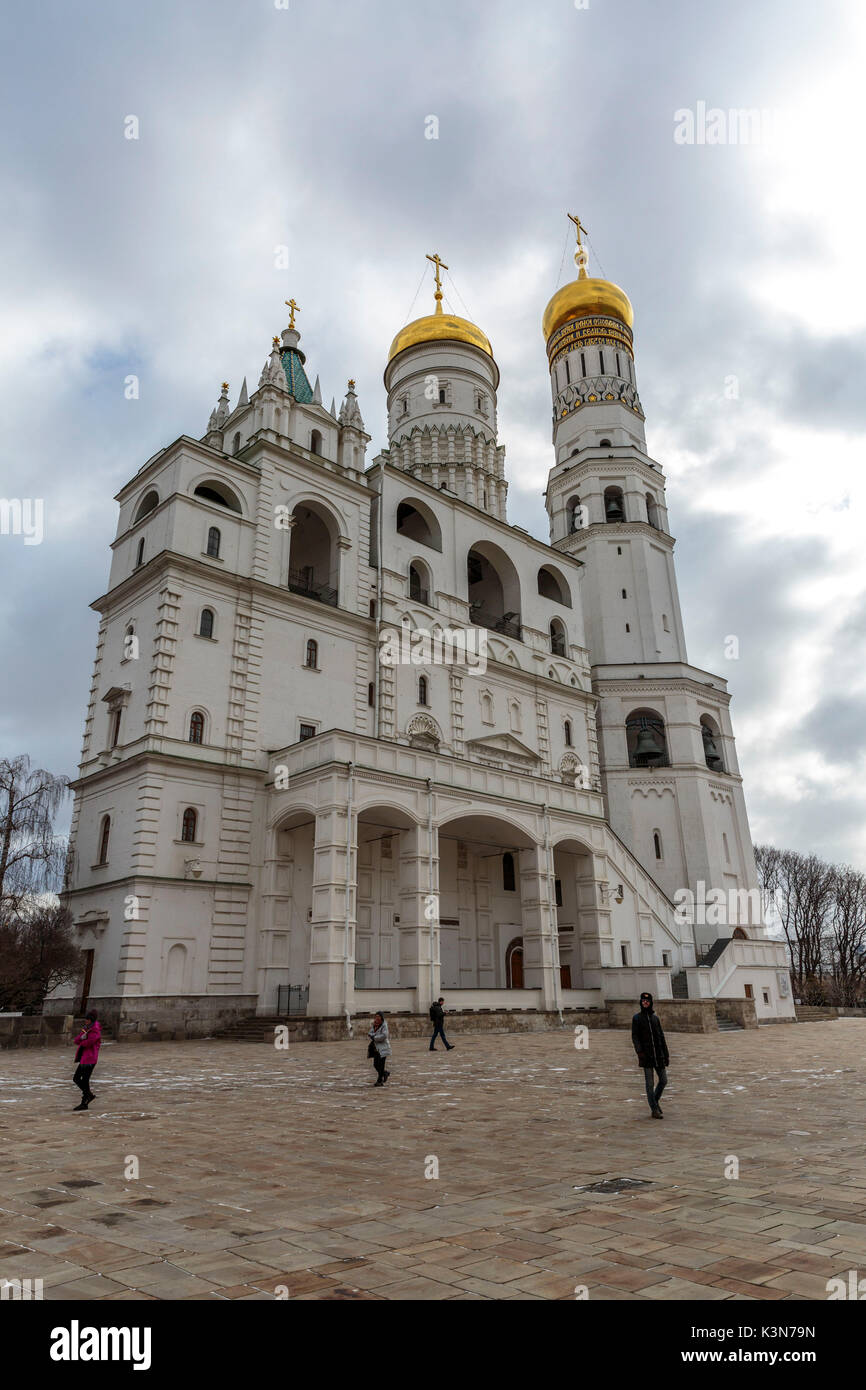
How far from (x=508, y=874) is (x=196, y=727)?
14787mm

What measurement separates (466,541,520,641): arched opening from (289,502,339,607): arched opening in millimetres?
6736

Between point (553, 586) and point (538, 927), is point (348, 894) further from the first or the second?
point (553, 586)

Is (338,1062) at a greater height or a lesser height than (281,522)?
lesser

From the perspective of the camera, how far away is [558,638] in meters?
42.4

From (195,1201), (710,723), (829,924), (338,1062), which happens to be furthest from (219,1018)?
(829,924)

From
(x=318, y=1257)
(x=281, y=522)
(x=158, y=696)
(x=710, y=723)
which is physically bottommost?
(x=318, y=1257)

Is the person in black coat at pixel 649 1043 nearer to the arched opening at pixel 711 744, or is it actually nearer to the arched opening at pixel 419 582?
the arched opening at pixel 419 582

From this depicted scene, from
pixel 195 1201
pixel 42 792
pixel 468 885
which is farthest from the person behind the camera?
pixel 468 885

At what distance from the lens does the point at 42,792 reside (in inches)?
1187

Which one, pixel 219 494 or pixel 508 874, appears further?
pixel 508 874

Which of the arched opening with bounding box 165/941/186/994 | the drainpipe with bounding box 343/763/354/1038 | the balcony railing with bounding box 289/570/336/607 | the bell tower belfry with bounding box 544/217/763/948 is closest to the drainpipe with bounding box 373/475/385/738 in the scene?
the balcony railing with bounding box 289/570/336/607

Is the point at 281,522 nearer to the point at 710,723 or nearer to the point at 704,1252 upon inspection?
the point at 710,723

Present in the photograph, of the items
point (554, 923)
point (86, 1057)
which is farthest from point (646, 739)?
point (86, 1057)
